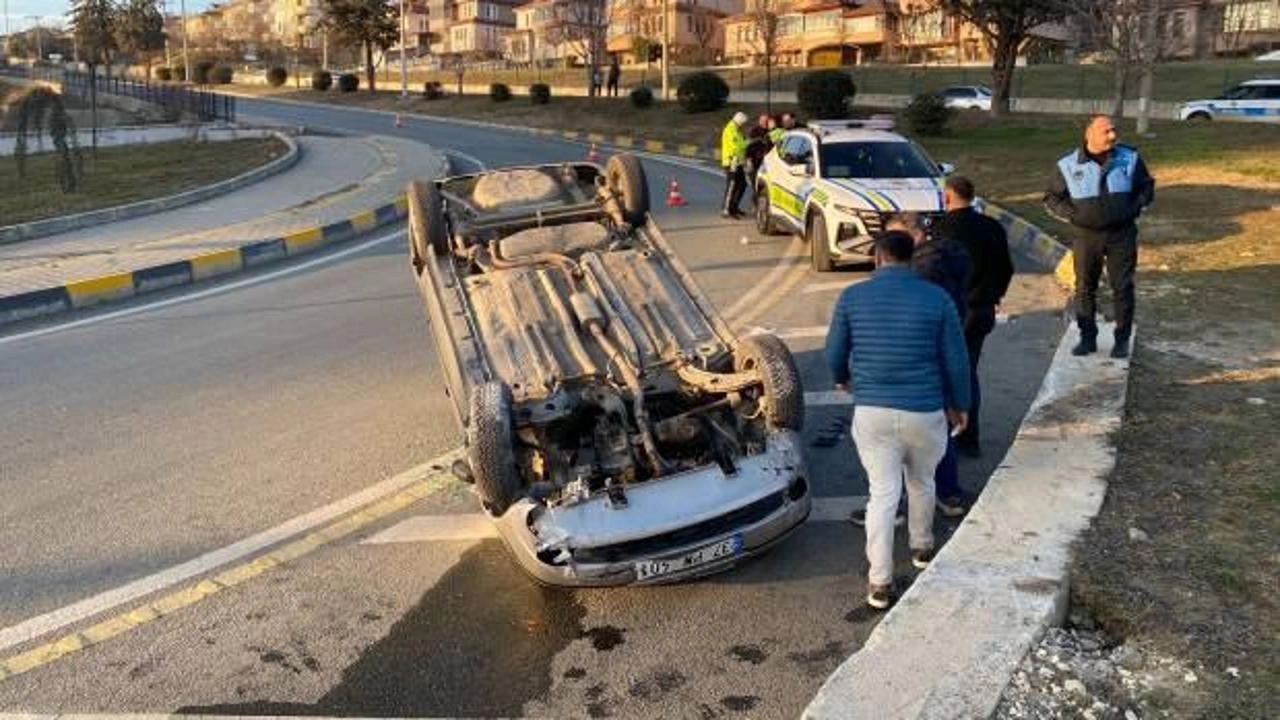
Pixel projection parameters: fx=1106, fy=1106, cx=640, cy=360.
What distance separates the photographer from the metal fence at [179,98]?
41.4m

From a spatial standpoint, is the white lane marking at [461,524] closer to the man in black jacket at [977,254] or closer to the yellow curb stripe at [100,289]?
the man in black jacket at [977,254]

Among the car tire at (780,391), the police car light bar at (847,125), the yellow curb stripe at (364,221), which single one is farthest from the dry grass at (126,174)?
the car tire at (780,391)

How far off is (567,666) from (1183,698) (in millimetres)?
2316

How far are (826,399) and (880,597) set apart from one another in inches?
116

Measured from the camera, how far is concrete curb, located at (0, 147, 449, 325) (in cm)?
1170

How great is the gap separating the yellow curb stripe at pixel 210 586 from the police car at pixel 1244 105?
1263 inches

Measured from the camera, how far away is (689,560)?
16.2 feet

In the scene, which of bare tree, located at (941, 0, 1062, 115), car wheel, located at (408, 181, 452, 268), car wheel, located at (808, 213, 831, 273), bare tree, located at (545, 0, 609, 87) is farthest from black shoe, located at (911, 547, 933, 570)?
bare tree, located at (545, 0, 609, 87)

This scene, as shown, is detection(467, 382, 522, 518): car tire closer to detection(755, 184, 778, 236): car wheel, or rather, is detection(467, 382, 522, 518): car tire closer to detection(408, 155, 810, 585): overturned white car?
detection(408, 155, 810, 585): overturned white car

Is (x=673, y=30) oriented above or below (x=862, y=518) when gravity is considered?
above

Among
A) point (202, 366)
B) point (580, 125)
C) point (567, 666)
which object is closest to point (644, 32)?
point (580, 125)

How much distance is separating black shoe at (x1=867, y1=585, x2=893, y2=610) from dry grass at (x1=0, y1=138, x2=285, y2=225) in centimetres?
1707

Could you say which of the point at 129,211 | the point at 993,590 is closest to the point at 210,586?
the point at 993,590

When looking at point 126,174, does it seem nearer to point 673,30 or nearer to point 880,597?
point 880,597
